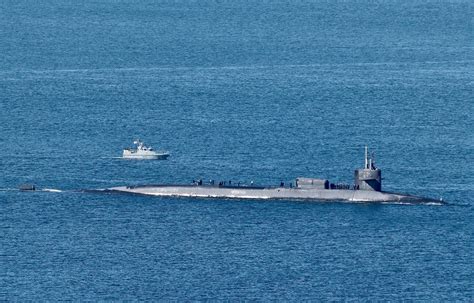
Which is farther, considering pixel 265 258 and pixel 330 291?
pixel 265 258

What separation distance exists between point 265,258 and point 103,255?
1552 centimetres

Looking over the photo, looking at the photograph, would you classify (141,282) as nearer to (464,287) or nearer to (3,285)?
(3,285)

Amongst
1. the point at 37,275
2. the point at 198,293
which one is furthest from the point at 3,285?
the point at 198,293

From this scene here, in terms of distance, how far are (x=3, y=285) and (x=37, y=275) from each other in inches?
177

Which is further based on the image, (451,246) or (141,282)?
(451,246)

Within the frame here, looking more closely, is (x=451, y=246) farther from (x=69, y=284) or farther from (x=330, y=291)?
(x=69, y=284)

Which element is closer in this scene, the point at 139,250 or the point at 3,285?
the point at 3,285

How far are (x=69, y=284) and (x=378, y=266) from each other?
29.3 m

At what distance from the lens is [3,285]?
184250mm

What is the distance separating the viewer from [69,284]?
605ft

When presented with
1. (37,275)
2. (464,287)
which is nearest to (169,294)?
(37,275)

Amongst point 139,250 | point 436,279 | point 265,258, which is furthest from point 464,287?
point 139,250

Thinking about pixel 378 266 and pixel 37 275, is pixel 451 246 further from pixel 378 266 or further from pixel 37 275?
pixel 37 275

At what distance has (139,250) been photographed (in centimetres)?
19762
